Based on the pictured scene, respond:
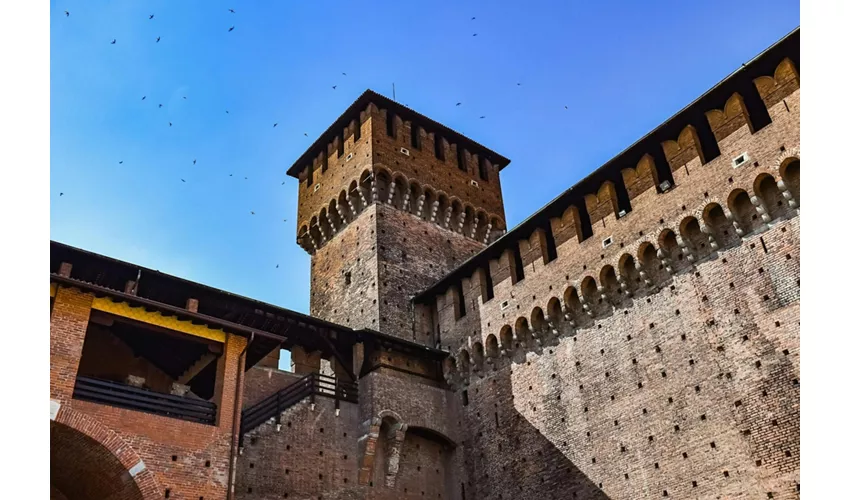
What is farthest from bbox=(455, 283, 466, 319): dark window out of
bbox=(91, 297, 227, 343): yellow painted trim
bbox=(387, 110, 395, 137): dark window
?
bbox=(91, 297, 227, 343): yellow painted trim

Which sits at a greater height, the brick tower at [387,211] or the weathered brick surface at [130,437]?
the brick tower at [387,211]

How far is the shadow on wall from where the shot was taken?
13859 millimetres

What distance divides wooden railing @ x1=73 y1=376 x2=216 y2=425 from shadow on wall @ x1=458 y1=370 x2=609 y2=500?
6912mm

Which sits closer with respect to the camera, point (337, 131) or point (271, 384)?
point (271, 384)

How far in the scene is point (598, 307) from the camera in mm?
14383

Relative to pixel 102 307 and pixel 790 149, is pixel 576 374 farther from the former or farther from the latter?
pixel 102 307

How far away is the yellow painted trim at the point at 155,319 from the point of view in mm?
10789

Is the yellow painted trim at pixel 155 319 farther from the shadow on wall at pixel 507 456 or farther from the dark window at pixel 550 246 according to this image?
the dark window at pixel 550 246

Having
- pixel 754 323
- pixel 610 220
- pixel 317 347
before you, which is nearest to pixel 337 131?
pixel 317 347

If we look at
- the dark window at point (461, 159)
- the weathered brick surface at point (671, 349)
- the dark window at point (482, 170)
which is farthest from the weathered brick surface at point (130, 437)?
the dark window at point (482, 170)

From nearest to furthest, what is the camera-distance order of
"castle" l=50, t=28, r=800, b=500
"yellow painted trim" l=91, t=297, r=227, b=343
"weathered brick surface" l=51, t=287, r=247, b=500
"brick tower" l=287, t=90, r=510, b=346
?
"weathered brick surface" l=51, t=287, r=247, b=500 → "castle" l=50, t=28, r=800, b=500 → "yellow painted trim" l=91, t=297, r=227, b=343 → "brick tower" l=287, t=90, r=510, b=346

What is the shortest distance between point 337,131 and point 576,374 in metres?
12.8

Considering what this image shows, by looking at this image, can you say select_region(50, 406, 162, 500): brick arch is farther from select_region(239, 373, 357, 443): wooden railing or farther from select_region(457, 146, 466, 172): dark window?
select_region(457, 146, 466, 172): dark window

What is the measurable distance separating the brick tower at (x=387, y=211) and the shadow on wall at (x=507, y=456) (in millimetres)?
2730
